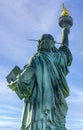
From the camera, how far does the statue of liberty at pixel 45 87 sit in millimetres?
13961

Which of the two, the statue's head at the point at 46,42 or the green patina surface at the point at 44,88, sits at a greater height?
the statue's head at the point at 46,42

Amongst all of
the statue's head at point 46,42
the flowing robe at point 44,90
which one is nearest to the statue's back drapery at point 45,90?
the flowing robe at point 44,90

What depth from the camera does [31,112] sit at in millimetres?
14078

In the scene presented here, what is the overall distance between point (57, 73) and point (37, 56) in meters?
0.97

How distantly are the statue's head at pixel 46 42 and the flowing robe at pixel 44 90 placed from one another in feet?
0.61

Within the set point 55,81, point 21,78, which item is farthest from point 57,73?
point 21,78

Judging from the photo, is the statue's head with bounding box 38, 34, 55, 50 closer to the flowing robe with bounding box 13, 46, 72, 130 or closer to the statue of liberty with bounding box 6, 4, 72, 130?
the statue of liberty with bounding box 6, 4, 72, 130

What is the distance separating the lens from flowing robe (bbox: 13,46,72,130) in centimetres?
1394

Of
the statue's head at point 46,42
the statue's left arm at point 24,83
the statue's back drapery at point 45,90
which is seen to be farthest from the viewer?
the statue's head at point 46,42

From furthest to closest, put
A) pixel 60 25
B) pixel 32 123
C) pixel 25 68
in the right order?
pixel 60 25
pixel 25 68
pixel 32 123

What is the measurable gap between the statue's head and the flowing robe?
7.3 inches

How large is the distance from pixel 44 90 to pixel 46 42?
1.90 metres

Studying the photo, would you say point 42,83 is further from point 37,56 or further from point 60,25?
point 60,25

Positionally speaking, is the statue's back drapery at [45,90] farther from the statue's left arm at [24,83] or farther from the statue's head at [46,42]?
the statue's head at [46,42]
